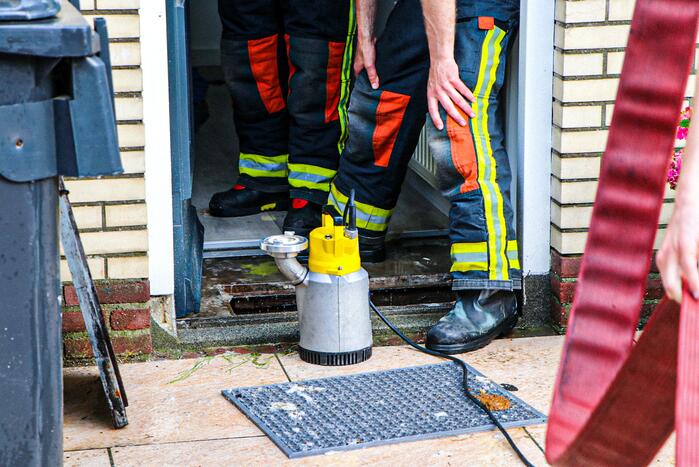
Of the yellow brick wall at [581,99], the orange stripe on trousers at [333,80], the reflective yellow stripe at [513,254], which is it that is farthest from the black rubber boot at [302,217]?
the yellow brick wall at [581,99]

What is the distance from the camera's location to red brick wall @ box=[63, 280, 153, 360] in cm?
410

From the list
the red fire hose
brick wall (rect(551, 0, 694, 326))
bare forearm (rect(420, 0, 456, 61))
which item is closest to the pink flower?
brick wall (rect(551, 0, 694, 326))

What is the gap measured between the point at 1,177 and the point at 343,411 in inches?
71.7

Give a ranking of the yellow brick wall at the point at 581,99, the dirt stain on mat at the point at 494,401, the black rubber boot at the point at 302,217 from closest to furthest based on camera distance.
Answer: the dirt stain on mat at the point at 494,401 → the yellow brick wall at the point at 581,99 → the black rubber boot at the point at 302,217

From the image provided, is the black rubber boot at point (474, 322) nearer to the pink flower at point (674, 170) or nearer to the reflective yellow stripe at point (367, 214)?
the reflective yellow stripe at point (367, 214)

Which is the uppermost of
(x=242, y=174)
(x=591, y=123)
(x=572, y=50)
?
(x=572, y=50)

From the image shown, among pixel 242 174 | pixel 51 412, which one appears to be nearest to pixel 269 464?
pixel 51 412

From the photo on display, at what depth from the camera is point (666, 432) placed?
201 cm

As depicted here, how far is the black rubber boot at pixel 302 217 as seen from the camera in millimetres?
5145

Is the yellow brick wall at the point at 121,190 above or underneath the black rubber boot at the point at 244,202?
above

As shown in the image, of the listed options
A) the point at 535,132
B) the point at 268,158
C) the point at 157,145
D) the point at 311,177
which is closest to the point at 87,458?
the point at 157,145

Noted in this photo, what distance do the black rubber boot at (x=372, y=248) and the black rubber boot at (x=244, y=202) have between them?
0.81 meters

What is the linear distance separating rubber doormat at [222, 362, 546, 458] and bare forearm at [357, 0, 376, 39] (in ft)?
4.51

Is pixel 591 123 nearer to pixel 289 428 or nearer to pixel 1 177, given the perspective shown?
pixel 289 428
